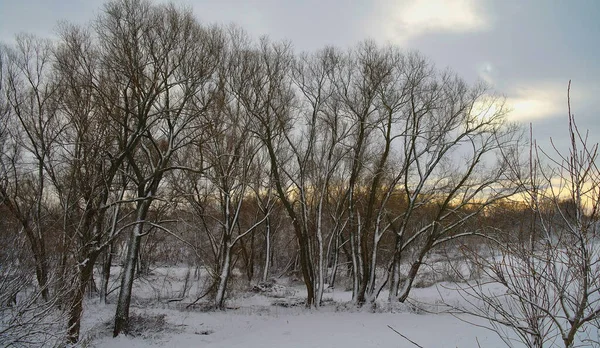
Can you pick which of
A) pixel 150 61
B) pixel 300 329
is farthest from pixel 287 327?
pixel 150 61

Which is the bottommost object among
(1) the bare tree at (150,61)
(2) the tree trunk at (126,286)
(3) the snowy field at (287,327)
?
(3) the snowy field at (287,327)

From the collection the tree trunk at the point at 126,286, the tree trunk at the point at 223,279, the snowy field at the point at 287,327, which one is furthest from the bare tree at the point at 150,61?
the tree trunk at the point at 223,279

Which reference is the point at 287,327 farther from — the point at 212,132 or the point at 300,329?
the point at 212,132

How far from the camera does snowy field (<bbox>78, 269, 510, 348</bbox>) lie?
1060 centimetres

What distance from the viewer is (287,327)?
12.5m

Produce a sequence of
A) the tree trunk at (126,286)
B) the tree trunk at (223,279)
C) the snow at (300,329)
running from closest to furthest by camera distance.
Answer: the snow at (300,329) → the tree trunk at (126,286) → the tree trunk at (223,279)

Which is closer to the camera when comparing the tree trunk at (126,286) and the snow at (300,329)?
the snow at (300,329)

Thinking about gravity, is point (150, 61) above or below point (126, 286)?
above

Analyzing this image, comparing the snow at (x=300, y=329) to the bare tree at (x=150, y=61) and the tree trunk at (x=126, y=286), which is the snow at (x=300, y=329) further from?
the bare tree at (x=150, y=61)

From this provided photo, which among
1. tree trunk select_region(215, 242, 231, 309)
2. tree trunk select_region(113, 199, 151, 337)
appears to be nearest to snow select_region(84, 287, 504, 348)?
tree trunk select_region(113, 199, 151, 337)

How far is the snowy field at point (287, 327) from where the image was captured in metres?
10.6

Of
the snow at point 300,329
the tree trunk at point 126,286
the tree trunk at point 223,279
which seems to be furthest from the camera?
the tree trunk at point 223,279

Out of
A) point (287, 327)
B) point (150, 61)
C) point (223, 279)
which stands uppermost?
point (150, 61)

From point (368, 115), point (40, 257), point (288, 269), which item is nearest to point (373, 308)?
point (368, 115)
